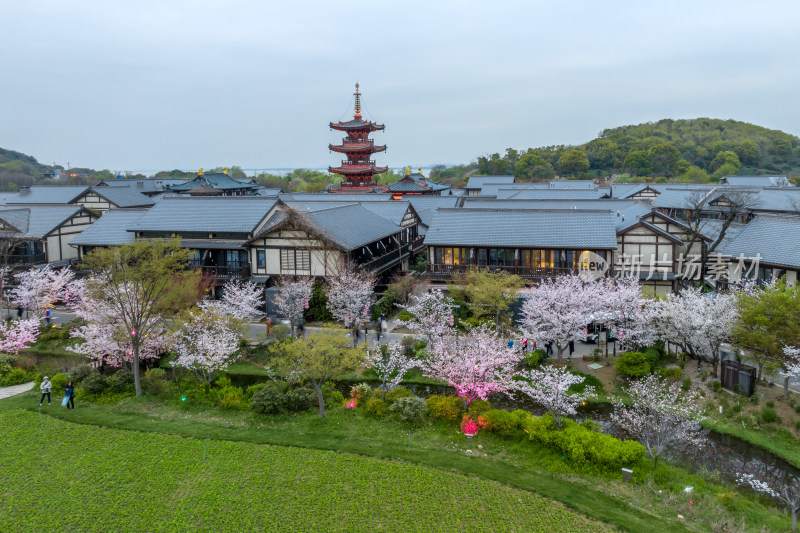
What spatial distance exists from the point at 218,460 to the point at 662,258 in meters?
26.5

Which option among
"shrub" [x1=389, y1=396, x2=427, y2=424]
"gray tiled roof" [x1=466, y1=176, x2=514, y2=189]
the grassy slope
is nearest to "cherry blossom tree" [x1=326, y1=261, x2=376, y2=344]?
the grassy slope

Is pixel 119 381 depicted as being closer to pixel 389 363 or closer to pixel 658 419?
pixel 389 363

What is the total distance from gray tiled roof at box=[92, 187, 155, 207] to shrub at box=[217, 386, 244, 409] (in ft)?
119

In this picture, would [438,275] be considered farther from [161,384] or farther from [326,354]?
[161,384]

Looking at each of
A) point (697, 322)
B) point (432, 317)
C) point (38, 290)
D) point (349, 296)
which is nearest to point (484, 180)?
point (349, 296)

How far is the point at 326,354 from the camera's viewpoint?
62.5 feet

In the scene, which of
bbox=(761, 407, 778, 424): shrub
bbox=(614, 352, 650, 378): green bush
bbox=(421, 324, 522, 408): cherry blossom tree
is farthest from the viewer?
bbox=(614, 352, 650, 378): green bush

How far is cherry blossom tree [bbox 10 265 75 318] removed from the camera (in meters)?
30.0

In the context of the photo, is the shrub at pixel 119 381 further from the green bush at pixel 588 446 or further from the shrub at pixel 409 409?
the green bush at pixel 588 446

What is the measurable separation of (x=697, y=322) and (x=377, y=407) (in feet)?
45.1

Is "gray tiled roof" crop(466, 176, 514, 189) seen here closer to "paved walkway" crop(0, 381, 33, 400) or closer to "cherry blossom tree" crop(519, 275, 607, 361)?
"cherry blossom tree" crop(519, 275, 607, 361)

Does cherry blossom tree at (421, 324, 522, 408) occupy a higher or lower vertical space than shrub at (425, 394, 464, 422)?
higher

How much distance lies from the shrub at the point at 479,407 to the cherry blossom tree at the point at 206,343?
412 inches

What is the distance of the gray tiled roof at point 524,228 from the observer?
98.2ft
